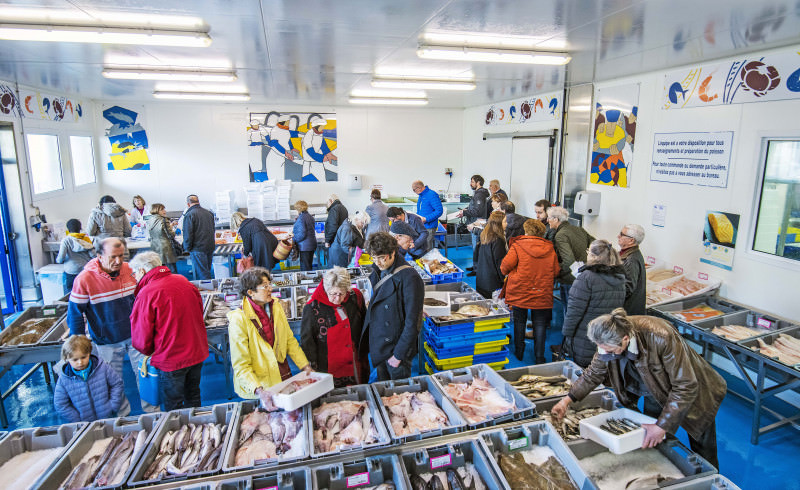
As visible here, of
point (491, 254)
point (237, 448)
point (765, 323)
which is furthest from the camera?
point (491, 254)

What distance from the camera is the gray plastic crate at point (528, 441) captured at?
2625 millimetres

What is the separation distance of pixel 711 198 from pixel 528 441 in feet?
14.4

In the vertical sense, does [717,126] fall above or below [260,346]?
above

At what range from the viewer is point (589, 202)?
24.7 ft

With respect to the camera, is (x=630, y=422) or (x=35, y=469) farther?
(x=630, y=422)

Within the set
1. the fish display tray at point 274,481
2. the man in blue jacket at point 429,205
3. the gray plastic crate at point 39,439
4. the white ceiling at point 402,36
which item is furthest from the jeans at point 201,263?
the fish display tray at point 274,481

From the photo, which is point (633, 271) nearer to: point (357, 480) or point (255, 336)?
point (357, 480)

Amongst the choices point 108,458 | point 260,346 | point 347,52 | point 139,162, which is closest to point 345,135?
point 139,162

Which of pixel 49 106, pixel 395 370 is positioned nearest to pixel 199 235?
pixel 49 106

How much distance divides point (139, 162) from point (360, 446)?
10.7 meters

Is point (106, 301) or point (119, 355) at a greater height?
point (106, 301)

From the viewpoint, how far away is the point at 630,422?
2.89 m

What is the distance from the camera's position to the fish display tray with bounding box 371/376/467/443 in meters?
2.75

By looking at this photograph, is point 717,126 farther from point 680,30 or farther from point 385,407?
point 385,407
